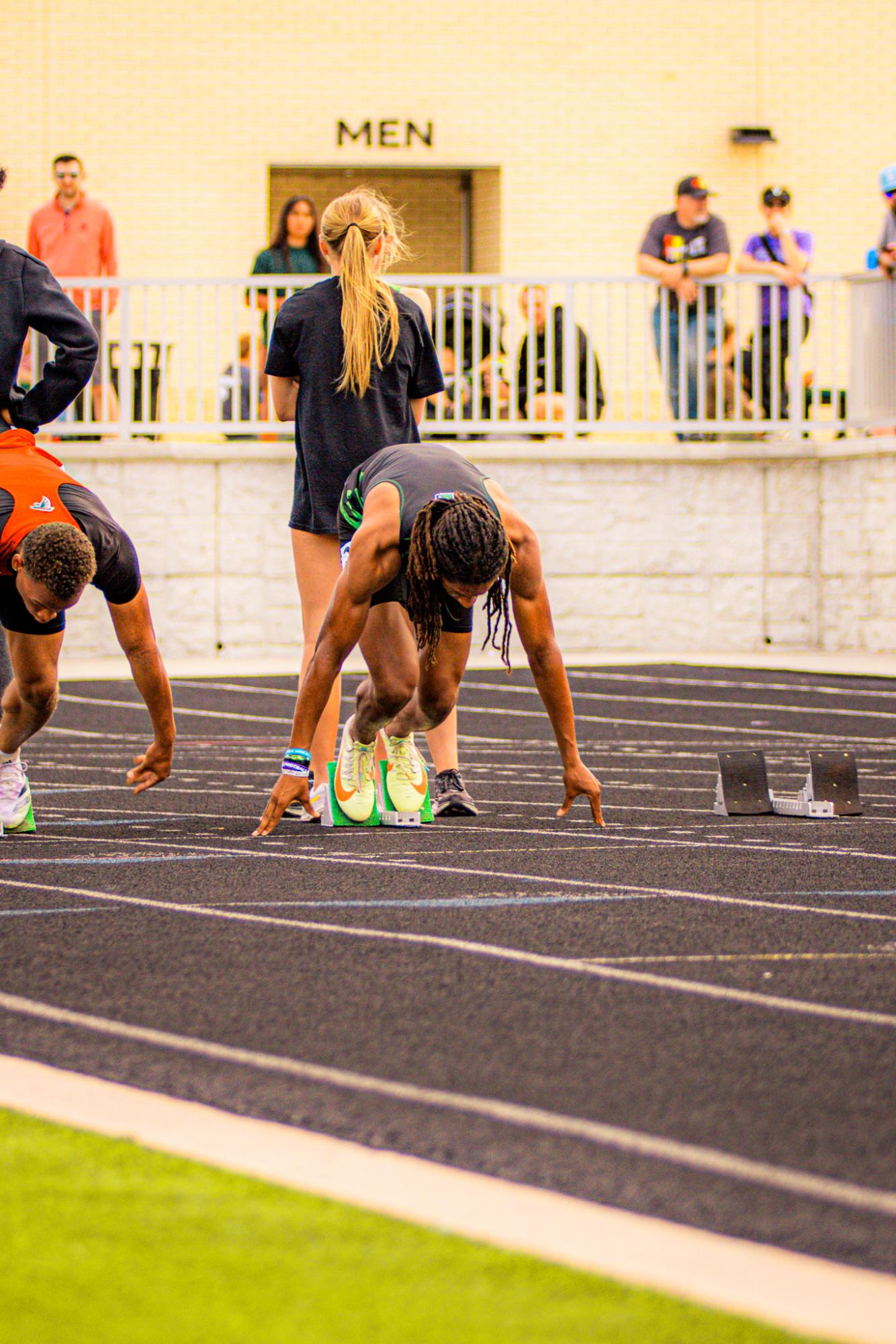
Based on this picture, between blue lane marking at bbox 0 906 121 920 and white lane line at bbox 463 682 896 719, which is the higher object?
white lane line at bbox 463 682 896 719

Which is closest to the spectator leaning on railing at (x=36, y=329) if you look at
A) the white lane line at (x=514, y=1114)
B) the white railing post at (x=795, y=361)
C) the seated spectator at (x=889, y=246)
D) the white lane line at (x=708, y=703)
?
the white lane line at (x=514, y=1114)

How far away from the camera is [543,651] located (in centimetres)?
635

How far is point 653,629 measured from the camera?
1571 centimetres

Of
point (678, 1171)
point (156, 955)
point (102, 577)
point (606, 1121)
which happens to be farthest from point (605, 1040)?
point (102, 577)

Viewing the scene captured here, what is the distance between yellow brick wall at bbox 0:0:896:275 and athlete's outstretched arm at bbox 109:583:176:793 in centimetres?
1354

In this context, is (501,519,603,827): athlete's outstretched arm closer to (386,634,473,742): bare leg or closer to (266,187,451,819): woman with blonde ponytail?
(386,634,473,742): bare leg

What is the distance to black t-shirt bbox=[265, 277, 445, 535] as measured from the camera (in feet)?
22.9

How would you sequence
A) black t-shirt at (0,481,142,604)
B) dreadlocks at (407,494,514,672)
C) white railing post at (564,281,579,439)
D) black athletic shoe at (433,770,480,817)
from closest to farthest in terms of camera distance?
dreadlocks at (407,494,514,672), black t-shirt at (0,481,142,604), black athletic shoe at (433,770,480,817), white railing post at (564,281,579,439)

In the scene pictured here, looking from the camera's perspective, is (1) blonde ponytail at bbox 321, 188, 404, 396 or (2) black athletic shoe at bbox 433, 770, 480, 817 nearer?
(1) blonde ponytail at bbox 321, 188, 404, 396

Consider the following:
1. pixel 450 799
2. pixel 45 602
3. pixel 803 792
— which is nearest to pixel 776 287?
pixel 803 792

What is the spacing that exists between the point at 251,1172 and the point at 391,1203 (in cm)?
26

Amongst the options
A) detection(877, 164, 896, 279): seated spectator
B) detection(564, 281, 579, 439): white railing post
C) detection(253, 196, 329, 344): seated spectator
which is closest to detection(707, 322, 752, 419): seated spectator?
detection(564, 281, 579, 439): white railing post

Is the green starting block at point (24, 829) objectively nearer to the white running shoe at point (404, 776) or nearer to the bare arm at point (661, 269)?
the white running shoe at point (404, 776)

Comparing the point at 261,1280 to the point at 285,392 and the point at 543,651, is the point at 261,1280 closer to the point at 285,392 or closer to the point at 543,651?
the point at 543,651
